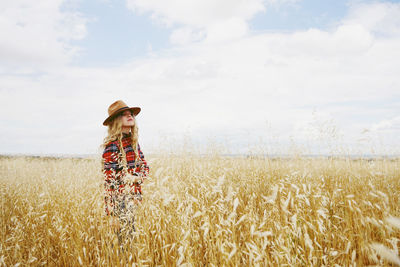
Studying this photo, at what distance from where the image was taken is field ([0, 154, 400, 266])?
6.06 feet

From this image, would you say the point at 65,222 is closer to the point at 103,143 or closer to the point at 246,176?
the point at 103,143


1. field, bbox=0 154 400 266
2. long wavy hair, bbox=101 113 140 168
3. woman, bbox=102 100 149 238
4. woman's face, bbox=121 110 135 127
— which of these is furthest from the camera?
woman's face, bbox=121 110 135 127

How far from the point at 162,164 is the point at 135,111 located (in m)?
2.05

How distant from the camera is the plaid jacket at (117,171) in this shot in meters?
2.52

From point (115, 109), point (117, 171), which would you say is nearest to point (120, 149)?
point (117, 171)

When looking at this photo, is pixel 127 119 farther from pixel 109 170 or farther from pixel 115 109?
pixel 109 170

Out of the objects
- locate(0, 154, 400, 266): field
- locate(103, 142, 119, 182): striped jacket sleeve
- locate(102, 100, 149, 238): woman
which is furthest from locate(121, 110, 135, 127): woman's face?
locate(0, 154, 400, 266): field

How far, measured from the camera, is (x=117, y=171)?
298 cm

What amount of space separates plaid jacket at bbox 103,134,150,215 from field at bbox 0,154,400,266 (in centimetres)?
17

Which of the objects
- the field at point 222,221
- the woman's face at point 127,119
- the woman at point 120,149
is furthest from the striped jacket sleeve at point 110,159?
the woman's face at point 127,119

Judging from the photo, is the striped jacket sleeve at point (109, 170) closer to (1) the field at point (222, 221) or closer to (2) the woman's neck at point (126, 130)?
(1) the field at point (222, 221)

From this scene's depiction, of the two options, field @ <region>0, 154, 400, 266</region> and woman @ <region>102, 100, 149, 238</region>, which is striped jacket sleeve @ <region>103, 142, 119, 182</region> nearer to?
woman @ <region>102, 100, 149, 238</region>

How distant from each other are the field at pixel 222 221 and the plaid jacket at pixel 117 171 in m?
0.17

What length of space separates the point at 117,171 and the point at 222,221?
163 cm
